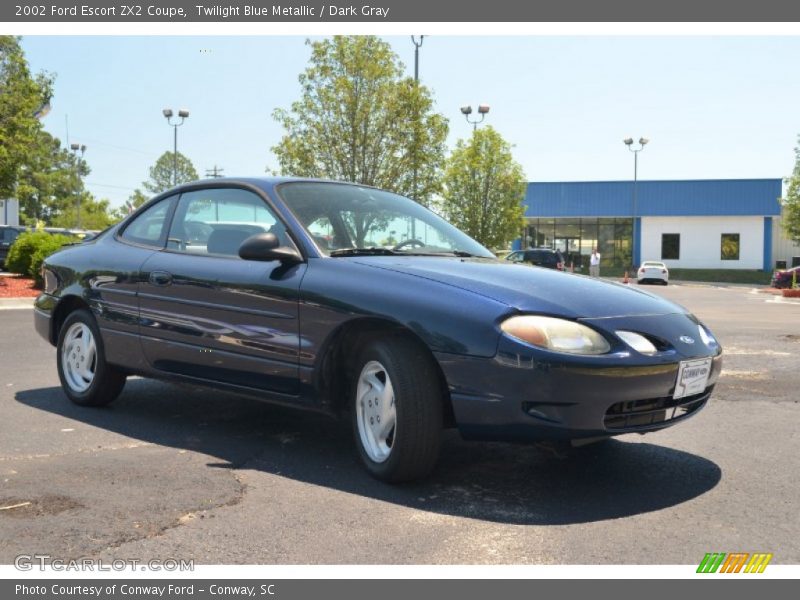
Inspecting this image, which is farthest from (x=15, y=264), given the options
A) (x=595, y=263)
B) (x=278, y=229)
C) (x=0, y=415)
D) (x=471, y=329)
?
(x=595, y=263)

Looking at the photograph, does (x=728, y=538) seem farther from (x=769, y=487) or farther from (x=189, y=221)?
(x=189, y=221)

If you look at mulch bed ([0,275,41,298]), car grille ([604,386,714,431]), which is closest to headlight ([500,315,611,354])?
car grille ([604,386,714,431])

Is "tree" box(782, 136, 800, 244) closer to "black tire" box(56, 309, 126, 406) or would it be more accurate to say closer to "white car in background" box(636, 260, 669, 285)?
"white car in background" box(636, 260, 669, 285)

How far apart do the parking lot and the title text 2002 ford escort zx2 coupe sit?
0.33 meters

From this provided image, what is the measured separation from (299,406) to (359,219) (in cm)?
122

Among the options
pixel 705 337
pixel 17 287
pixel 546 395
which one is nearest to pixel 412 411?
pixel 546 395

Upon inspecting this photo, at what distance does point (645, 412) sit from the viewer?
12.7 feet

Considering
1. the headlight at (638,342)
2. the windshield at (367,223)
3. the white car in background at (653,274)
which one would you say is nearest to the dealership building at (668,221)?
the white car in background at (653,274)

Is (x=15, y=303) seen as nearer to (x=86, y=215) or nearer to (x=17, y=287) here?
(x=17, y=287)

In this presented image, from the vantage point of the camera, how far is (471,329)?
12.3 feet

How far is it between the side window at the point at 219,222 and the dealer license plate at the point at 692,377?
2175 millimetres

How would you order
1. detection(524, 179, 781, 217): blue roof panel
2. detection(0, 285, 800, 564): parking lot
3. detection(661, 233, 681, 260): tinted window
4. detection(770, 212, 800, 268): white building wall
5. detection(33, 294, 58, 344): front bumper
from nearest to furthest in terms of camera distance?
detection(0, 285, 800, 564): parking lot, detection(33, 294, 58, 344): front bumper, detection(524, 179, 781, 217): blue roof panel, detection(770, 212, 800, 268): white building wall, detection(661, 233, 681, 260): tinted window

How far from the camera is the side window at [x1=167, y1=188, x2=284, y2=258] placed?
4895mm

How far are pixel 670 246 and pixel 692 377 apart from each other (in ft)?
174
